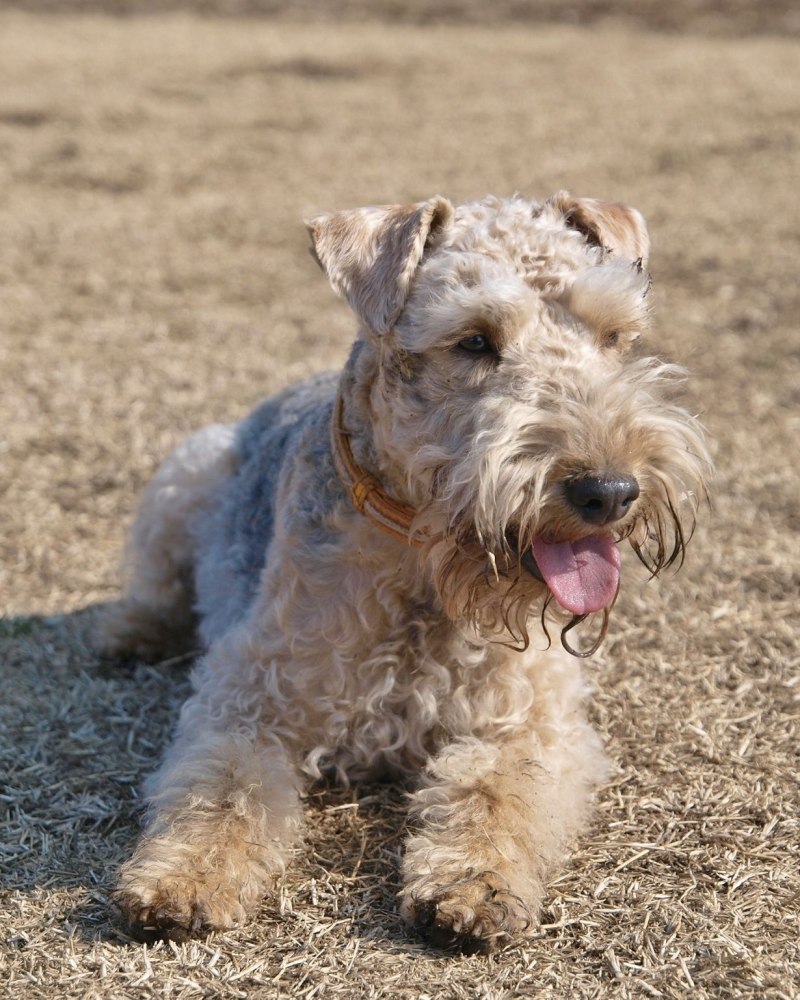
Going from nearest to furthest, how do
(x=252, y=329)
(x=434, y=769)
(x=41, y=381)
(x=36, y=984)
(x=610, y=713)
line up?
(x=36, y=984) → (x=434, y=769) → (x=610, y=713) → (x=41, y=381) → (x=252, y=329)

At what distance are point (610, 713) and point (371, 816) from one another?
0.98 metres

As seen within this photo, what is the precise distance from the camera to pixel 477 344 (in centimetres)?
299

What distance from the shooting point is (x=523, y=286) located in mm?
2990

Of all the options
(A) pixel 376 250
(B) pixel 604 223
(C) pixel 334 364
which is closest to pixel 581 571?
(A) pixel 376 250

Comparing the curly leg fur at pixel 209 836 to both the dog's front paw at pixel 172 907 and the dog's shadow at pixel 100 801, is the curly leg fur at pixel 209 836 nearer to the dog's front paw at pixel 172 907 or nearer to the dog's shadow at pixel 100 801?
the dog's front paw at pixel 172 907

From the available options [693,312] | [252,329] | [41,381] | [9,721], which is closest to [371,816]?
[9,721]

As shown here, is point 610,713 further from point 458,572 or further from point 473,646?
point 458,572

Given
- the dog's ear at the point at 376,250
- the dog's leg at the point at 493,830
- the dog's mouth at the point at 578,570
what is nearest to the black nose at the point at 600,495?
the dog's mouth at the point at 578,570

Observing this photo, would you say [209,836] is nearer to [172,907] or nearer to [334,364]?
[172,907]

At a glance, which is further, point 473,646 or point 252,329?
point 252,329

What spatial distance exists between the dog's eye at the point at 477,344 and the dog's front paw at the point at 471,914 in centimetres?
132

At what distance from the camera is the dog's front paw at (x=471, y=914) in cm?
274

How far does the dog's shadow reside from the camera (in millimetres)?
3010

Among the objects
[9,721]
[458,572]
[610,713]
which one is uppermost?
[458,572]
